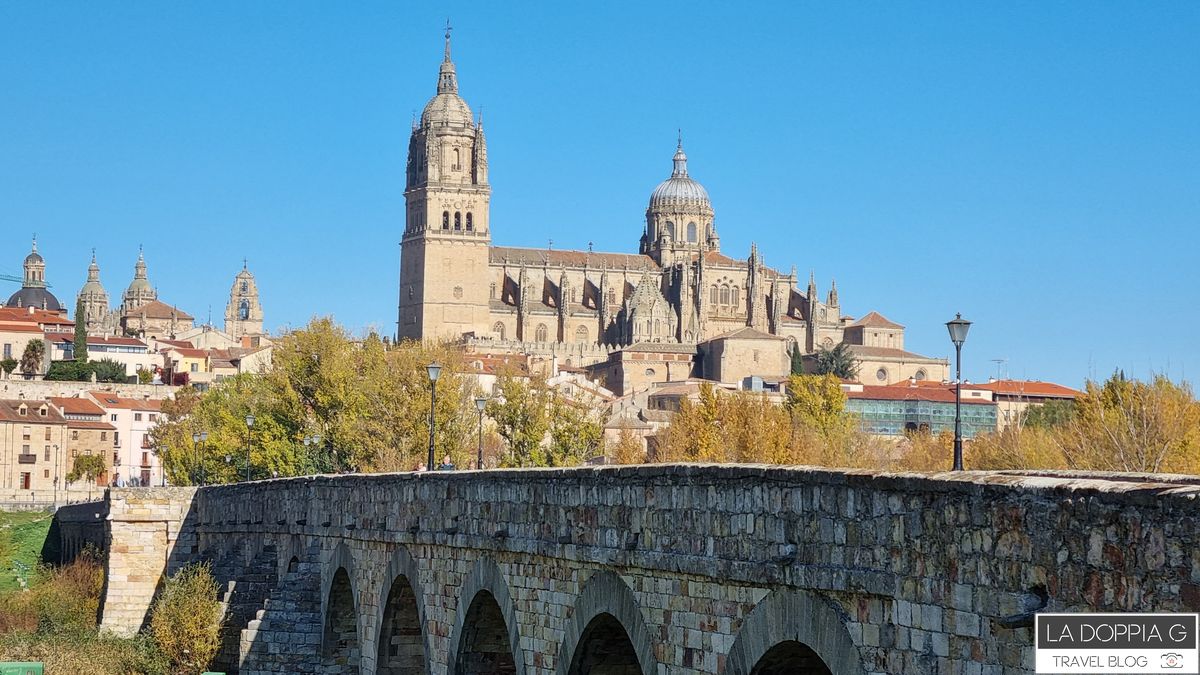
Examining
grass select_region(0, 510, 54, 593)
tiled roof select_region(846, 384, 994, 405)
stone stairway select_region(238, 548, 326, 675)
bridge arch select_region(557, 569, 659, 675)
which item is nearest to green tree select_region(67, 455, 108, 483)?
grass select_region(0, 510, 54, 593)

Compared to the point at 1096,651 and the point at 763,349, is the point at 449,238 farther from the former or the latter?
the point at 1096,651

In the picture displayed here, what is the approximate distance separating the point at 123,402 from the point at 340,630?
308 feet

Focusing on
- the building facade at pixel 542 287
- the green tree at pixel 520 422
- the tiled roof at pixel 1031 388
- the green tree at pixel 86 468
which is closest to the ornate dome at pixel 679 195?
the building facade at pixel 542 287

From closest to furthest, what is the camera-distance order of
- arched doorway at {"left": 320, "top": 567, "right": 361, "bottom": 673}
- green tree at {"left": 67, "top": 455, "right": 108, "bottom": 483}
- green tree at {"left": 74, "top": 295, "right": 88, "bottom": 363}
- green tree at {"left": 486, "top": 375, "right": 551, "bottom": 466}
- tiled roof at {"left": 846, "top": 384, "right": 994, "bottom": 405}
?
1. arched doorway at {"left": 320, "top": 567, "right": 361, "bottom": 673}
2. green tree at {"left": 486, "top": 375, "right": 551, "bottom": 466}
3. green tree at {"left": 67, "top": 455, "right": 108, "bottom": 483}
4. tiled roof at {"left": 846, "top": 384, "right": 994, "bottom": 405}
5. green tree at {"left": 74, "top": 295, "right": 88, "bottom": 363}

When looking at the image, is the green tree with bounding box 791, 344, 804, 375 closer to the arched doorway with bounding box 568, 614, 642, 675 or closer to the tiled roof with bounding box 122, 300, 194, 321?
the tiled roof with bounding box 122, 300, 194, 321

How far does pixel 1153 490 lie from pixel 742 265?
165 metres

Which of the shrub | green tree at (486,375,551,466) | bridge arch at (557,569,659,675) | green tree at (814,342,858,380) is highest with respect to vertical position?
green tree at (814,342,858,380)

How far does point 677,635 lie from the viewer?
14.0 meters

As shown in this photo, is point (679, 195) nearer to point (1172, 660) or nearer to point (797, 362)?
point (797, 362)

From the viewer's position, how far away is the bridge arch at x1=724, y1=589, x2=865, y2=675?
36.6ft

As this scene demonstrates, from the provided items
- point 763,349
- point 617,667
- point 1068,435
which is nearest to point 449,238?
point 763,349

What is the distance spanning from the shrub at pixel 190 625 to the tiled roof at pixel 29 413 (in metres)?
69.3

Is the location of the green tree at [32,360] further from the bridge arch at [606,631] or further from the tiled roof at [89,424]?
the bridge arch at [606,631]

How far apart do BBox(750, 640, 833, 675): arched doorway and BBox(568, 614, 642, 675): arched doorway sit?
3622 mm
